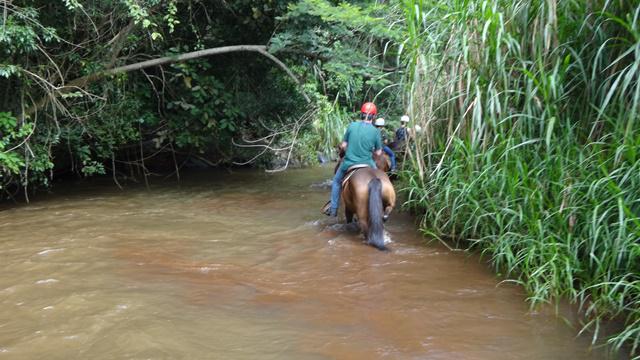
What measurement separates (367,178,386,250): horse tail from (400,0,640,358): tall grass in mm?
696

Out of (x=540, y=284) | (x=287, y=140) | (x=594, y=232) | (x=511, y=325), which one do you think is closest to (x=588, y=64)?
(x=594, y=232)

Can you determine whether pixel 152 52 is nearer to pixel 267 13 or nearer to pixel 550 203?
pixel 267 13

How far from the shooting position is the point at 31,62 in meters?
8.19

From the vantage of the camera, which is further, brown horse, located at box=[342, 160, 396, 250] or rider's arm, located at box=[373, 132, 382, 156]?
rider's arm, located at box=[373, 132, 382, 156]

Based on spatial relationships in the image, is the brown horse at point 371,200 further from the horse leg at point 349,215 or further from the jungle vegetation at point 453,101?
the jungle vegetation at point 453,101

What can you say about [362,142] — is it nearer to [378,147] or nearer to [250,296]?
[378,147]

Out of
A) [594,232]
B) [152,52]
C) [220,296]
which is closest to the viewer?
[594,232]

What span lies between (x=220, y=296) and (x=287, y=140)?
33.8 ft

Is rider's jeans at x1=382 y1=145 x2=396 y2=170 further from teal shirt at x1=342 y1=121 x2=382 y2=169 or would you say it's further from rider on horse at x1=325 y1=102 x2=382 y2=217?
teal shirt at x1=342 y1=121 x2=382 y2=169

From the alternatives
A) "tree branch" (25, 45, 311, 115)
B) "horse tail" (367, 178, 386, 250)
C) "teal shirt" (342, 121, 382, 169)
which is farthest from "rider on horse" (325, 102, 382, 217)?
"tree branch" (25, 45, 311, 115)

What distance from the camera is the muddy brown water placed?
11.1 feet

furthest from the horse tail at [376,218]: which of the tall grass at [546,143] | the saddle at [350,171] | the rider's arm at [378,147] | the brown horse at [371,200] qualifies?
the rider's arm at [378,147]

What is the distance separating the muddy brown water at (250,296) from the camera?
3.37m

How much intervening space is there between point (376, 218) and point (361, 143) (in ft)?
3.83
